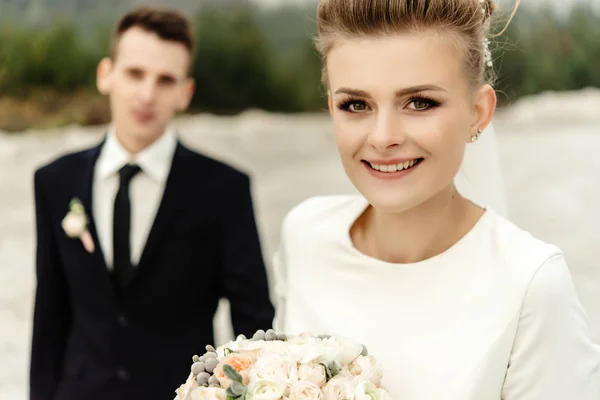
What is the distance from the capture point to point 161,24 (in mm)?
2148

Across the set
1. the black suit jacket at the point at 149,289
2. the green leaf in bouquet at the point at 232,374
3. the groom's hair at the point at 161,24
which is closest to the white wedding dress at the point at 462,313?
the green leaf in bouquet at the point at 232,374

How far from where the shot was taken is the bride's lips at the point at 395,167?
1.26 m

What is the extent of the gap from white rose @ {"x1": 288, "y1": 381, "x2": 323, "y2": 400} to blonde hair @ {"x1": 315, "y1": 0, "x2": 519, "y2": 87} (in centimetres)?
59

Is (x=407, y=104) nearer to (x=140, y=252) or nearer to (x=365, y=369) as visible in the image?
(x=365, y=369)

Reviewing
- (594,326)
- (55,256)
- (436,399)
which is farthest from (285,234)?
(594,326)

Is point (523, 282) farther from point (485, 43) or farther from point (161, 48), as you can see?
point (161, 48)

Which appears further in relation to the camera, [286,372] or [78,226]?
[78,226]

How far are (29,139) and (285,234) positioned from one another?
3035mm

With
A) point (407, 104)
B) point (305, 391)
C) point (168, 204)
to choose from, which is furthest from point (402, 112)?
point (168, 204)

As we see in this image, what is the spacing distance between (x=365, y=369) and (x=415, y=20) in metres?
0.58

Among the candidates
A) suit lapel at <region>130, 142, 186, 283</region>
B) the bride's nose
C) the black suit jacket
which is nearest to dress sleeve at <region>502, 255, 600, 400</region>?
the bride's nose

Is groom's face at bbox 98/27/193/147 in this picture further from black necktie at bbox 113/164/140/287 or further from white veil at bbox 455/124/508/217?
white veil at bbox 455/124/508/217

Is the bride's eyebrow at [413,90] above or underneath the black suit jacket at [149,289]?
above

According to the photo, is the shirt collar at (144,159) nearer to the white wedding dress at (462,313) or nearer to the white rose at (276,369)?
the white wedding dress at (462,313)
